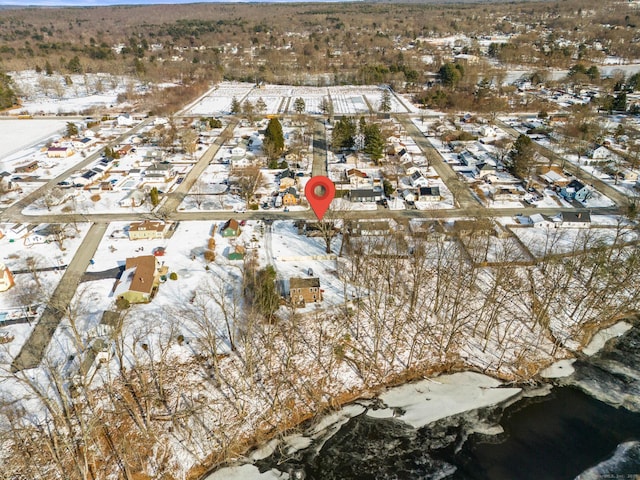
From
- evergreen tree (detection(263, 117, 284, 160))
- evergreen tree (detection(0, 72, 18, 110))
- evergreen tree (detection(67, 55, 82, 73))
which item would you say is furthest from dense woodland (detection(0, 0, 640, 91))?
evergreen tree (detection(263, 117, 284, 160))

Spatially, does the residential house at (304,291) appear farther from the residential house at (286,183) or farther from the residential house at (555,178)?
the residential house at (555,178)

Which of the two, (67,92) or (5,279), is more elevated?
(67,92)

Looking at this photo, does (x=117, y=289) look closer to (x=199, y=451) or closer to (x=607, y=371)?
(x=199, y=451)

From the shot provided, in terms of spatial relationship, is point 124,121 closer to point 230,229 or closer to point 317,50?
point 230,229

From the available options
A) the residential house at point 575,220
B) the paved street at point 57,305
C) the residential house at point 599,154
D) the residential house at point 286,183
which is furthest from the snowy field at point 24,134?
the residential house at point 599,154

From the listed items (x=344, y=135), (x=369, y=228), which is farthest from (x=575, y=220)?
(x=344, y=135)
